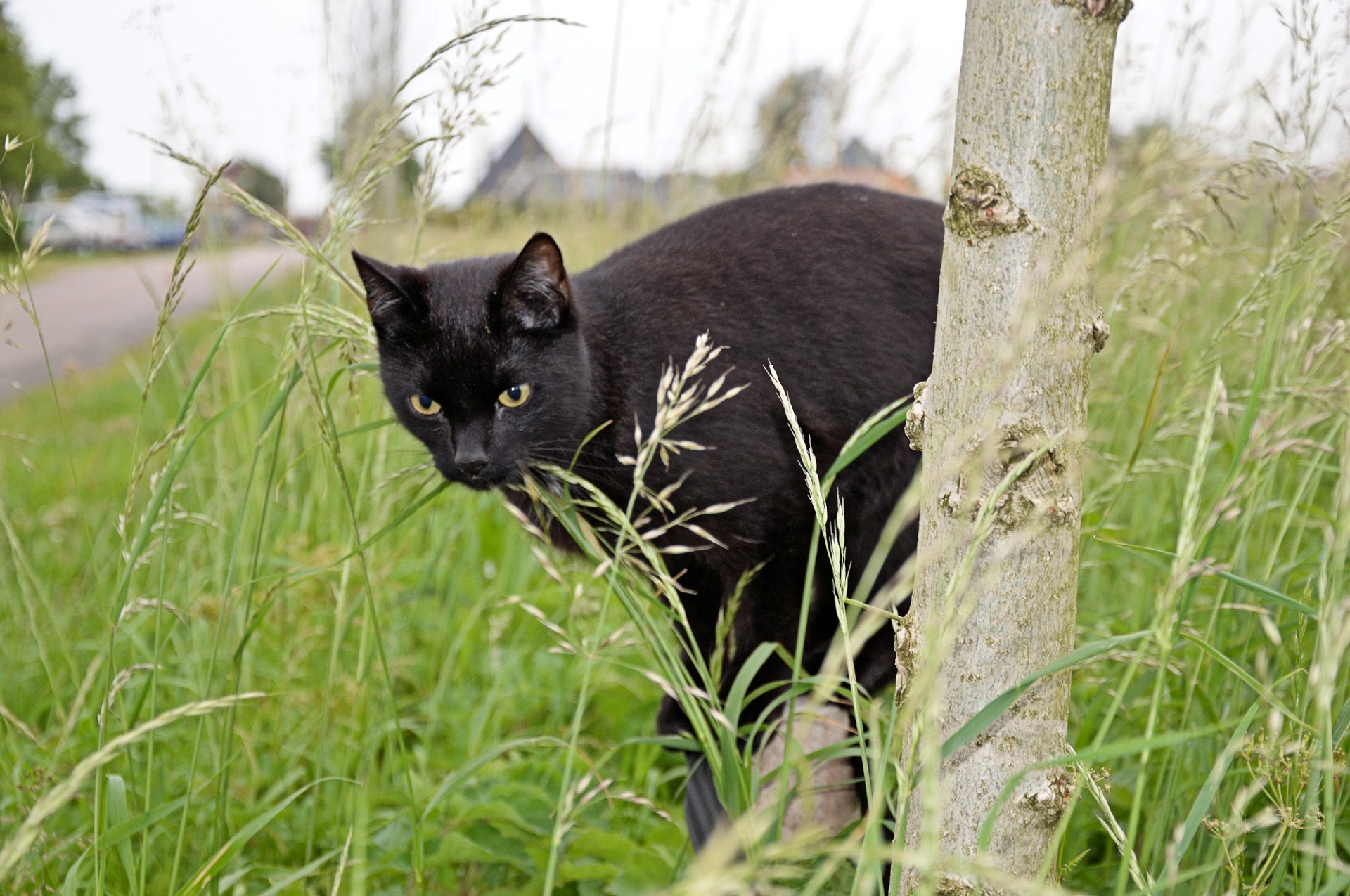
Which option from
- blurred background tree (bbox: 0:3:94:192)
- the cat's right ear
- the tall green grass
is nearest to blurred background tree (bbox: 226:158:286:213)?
the tall green grass

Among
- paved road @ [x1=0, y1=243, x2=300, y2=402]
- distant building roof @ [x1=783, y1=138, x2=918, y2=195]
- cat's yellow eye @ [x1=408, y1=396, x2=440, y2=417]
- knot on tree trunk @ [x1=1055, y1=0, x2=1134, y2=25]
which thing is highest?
distant building roof @ [x1=783, y1=138, x2=918, y2=195]

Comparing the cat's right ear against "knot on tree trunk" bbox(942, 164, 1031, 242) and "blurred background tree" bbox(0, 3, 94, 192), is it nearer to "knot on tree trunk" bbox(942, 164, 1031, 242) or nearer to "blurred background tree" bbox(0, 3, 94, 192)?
"knot on tree trunk" bbox(942, 164, 1031, 242)

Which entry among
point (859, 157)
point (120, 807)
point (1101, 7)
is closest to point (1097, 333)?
point (1101, 7)

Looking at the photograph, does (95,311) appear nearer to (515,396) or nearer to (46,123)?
(46,123)

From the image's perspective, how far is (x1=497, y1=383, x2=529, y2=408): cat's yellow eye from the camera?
180 cm

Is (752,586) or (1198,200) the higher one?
(1198,200)

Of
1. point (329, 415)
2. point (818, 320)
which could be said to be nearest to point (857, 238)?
point (818, 320)

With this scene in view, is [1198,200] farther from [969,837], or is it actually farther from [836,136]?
[969,837]

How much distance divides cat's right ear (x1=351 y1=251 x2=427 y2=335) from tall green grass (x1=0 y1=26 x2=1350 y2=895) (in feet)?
0.38

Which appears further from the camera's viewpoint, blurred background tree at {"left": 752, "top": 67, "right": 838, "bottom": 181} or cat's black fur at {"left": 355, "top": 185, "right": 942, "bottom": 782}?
blurred background tree at {"left": 752, "top": 67, "right": 838, "bottom": 181}

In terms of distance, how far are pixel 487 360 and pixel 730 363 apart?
485 mm

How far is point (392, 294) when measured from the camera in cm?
178

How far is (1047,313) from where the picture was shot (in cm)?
92

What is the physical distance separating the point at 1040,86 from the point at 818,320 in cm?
98
